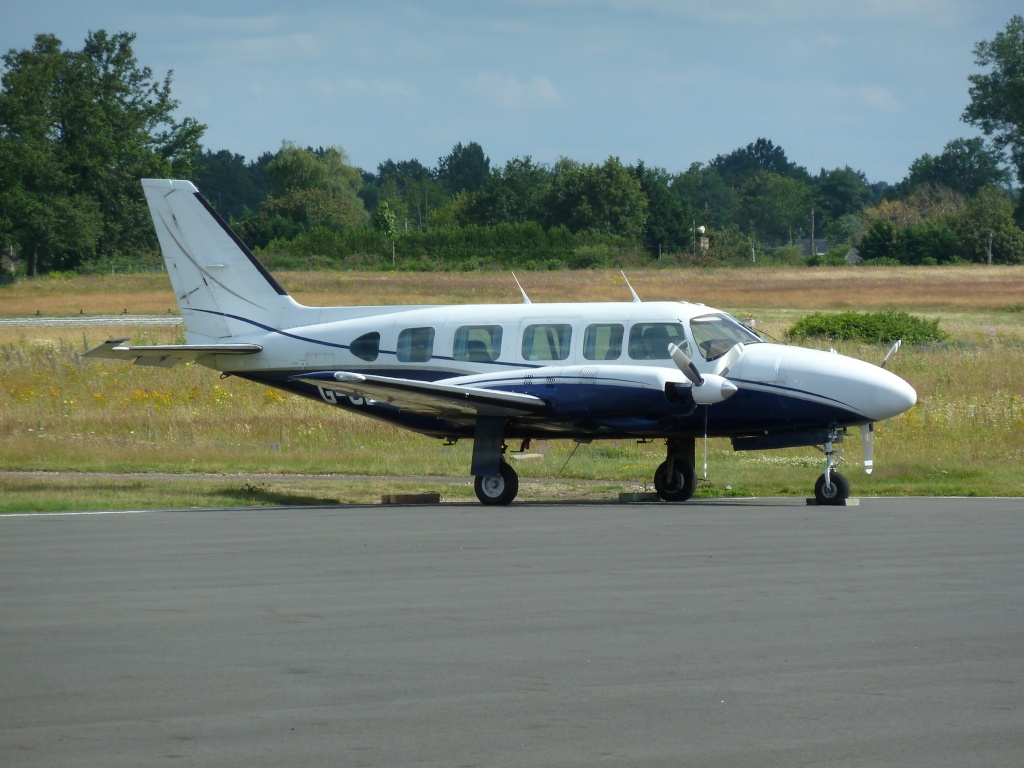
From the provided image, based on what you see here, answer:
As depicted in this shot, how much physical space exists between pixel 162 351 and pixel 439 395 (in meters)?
5.15

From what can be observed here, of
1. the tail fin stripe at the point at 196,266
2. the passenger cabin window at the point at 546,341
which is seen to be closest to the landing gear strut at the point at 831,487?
the passenger cabin window at the point at 546,341

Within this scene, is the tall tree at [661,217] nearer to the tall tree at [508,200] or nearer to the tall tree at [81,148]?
the tall tree at [508,200]

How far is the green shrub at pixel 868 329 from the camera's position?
36.6 m

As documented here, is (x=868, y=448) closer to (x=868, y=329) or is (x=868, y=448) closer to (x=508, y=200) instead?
(x=868, y=329)

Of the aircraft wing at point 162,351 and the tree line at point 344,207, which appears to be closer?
the aircraft wing at point 162,351

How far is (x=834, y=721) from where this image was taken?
18.8 feet

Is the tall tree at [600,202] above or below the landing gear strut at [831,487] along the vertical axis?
above

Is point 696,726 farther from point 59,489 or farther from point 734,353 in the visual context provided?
point 59,489

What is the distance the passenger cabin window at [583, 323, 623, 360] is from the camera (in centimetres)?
1658

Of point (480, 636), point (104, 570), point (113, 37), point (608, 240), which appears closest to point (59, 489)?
point (104, 570)

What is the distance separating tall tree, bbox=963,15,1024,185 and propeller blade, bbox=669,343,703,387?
118476mm

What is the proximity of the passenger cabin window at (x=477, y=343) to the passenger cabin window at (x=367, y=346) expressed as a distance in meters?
1.28

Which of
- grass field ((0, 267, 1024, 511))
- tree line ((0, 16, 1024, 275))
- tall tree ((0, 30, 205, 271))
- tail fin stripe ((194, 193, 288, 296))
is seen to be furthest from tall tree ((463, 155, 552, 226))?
tail fin stripe ((194, 193, 288, 296))

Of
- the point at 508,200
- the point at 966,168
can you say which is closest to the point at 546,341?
the point at 508,200
